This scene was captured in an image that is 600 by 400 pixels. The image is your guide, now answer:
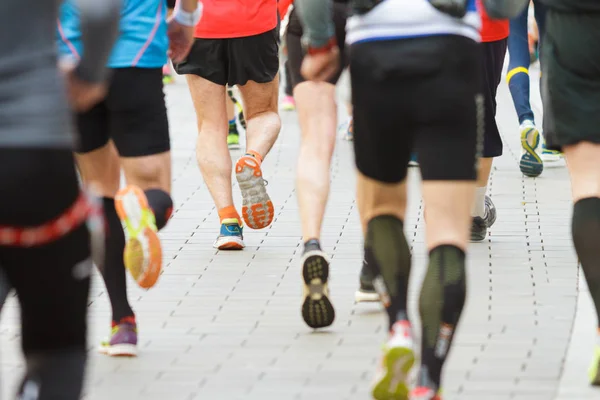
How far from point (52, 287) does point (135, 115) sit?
6.74ft

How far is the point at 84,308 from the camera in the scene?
3.40 meters

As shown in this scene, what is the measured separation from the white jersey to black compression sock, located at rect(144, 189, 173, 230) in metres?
1.27

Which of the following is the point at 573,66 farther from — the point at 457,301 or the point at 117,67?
the point at 117,67

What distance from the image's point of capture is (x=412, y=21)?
4.27 m

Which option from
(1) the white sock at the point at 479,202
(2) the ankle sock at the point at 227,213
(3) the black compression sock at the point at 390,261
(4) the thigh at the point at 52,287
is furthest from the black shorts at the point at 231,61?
(4) the thigh at the point at 52,287

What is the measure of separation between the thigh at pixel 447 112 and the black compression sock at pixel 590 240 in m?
0.74

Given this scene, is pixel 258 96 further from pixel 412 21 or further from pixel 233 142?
pixel 233 142

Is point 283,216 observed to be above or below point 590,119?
below

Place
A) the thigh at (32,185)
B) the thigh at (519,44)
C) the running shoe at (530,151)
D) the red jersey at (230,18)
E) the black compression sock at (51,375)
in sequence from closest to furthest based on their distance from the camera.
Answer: the thigh at (32,185) < the black compression sock at (51,375) < the red jersey at (230,18) < the running shoe at (530,151) < the thigh at (519,44)

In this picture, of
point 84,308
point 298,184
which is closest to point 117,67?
point 298,184

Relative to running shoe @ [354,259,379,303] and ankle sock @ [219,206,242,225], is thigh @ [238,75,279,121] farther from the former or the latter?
running shoe @ [354,259,379,303]

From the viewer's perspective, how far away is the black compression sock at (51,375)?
3.37 meters

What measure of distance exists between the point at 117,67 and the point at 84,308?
2043 mm

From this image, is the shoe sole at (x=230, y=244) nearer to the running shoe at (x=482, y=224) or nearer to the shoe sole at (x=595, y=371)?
the running shoe at (x=482, y=224)
